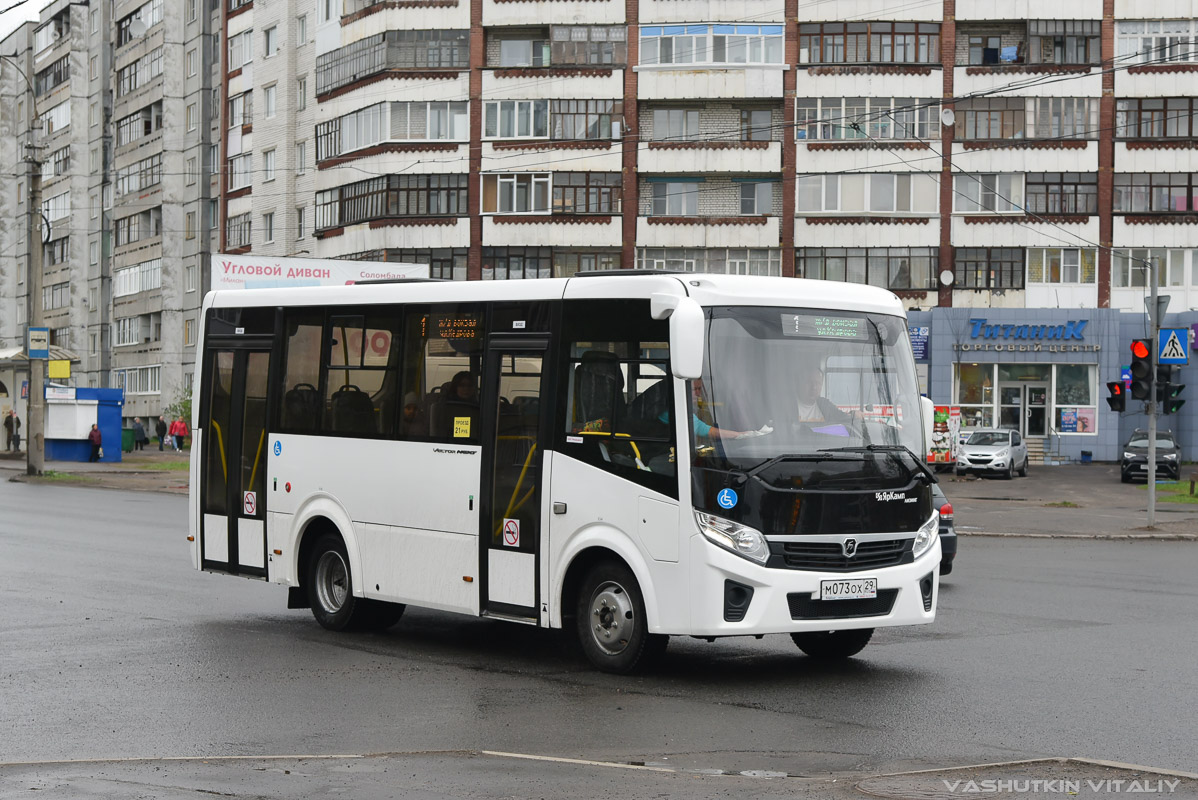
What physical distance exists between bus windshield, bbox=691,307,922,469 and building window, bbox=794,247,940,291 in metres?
49.9

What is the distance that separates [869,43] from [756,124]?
5.12 metres

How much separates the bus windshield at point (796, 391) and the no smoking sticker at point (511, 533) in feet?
5.45

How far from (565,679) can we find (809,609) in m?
1.66

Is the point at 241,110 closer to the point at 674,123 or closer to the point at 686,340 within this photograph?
the point at 674,123

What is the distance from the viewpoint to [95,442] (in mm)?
54312

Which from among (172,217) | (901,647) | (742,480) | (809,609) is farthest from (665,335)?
(172,217)

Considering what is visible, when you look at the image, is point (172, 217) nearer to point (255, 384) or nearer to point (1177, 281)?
point (1177, 281)

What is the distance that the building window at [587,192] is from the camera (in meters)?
61.4

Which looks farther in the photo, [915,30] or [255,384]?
[915,30]

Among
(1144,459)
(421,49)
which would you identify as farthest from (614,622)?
(421,49)

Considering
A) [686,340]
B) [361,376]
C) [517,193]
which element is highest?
[517,193]

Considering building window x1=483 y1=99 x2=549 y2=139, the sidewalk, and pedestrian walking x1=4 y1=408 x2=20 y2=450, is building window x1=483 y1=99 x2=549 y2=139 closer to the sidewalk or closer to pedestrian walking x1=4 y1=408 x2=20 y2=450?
the sidewalk

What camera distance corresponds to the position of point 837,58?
60.8 m

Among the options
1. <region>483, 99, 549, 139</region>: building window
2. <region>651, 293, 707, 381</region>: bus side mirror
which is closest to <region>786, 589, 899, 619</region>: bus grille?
<region>651, 293, 707, 381</region>: bus side mirror
